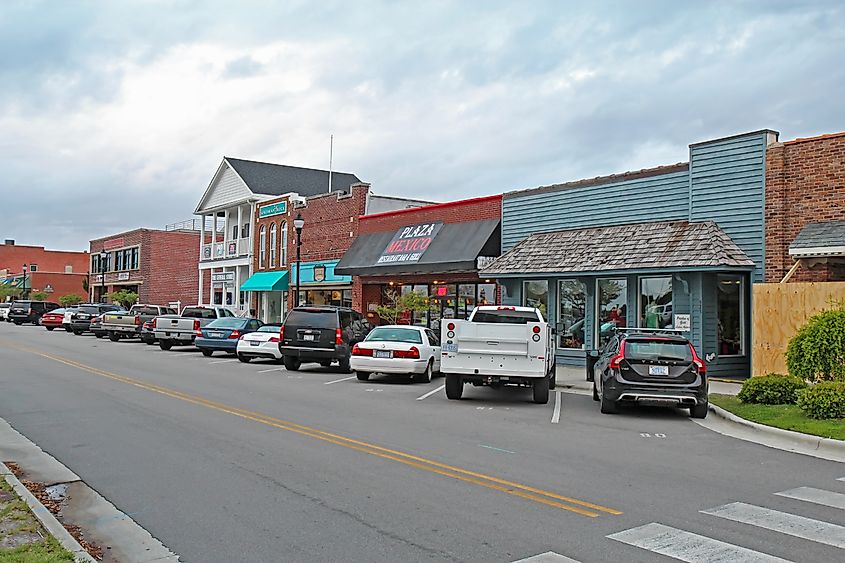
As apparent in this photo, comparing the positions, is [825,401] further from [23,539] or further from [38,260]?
[38,260]

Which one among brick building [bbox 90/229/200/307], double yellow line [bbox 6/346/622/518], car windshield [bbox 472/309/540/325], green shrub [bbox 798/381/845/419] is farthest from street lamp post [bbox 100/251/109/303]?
green shrub [bbox 798/381/845/419]

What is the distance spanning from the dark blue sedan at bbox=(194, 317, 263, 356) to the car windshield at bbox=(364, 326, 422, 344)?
8.46 meters

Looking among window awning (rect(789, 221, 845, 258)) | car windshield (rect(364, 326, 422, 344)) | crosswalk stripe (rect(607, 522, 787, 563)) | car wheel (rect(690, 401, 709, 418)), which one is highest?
window awning (rect(789, 221, 845, 258))

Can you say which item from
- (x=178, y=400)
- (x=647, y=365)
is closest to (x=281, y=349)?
(x=178, y=400)

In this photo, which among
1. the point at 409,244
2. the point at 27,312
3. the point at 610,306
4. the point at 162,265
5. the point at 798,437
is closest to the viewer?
the point at 798,437

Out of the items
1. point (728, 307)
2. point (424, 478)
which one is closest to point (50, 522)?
point (424, 478)

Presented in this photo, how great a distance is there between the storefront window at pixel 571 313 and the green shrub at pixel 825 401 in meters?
11.1

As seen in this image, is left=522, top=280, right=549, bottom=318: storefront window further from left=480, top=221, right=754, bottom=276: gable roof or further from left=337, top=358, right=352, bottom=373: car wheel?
left=337, top=358, right=352, bottom=373: car wheel

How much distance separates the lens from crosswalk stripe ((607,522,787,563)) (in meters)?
6.01

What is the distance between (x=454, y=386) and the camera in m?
16.2

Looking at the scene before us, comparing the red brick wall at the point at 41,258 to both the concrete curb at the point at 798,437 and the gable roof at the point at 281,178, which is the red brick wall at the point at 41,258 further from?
the concrete curb at the point at 798,437

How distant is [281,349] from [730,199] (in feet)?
40.4

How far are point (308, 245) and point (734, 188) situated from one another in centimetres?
2252

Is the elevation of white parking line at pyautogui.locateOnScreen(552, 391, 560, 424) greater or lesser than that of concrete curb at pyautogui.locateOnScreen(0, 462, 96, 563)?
lesser
